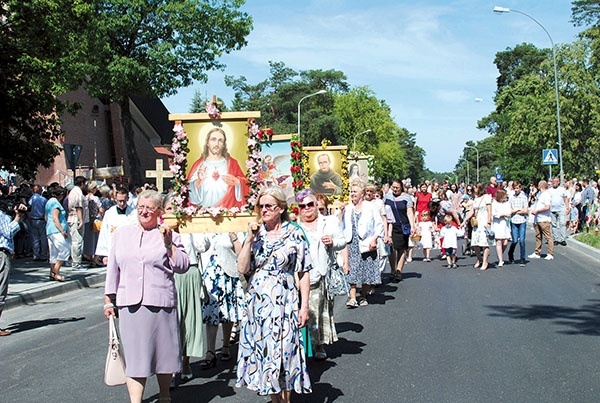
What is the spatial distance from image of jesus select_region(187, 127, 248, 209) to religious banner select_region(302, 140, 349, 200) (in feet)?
27.1

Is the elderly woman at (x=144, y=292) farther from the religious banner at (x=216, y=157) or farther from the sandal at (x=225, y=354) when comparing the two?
the sandal at (x=225, y=354)

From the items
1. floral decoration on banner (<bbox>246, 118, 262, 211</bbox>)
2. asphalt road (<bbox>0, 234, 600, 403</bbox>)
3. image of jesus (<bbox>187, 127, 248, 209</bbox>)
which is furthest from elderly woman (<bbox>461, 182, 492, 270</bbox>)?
image of jesus (<bbox>187, 127, 248, 209</bbox>)

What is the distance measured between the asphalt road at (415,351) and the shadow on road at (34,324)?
2cm

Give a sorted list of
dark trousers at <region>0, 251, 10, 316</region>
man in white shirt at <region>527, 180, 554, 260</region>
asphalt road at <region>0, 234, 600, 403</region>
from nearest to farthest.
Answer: asphalt road at <region>0, 234, 600, 403</region> < dark trousers at <region>0, 251, 10, 316</region> < man in white shirt at <region>527, 180, 554, 260</region>

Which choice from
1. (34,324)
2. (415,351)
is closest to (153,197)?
(415,351)

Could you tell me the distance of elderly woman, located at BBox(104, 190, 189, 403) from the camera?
559 cm

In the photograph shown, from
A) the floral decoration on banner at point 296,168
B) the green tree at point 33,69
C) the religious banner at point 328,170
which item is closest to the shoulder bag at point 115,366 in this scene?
the floral decoration on banner at point 296,168

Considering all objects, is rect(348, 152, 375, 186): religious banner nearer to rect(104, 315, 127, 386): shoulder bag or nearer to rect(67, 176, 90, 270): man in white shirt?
rect(67, 176, 90, 270): man in white shirt

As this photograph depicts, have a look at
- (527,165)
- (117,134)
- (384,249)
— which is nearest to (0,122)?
(384,249)

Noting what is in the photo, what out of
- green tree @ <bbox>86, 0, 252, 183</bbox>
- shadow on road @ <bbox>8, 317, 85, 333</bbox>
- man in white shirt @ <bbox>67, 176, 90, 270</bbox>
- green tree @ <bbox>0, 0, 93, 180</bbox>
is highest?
green tree @ <bbox>86, 0, 252, 183</bbox>

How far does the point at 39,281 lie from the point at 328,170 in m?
6.60

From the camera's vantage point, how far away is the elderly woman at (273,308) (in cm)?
564

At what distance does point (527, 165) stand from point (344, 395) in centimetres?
5498

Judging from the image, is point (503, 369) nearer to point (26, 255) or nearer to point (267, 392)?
point (267, 392)
